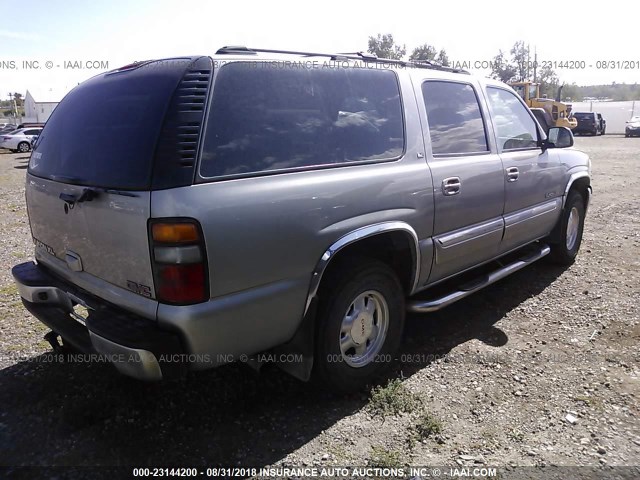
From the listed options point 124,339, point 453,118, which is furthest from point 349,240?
point 453,118

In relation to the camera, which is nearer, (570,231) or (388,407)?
(388,407)

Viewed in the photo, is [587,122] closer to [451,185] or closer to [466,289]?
[466,289]

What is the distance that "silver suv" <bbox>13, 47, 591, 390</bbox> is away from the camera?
88.4 inches

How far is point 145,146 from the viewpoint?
229 cm

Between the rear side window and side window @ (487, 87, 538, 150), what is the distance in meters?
1.38

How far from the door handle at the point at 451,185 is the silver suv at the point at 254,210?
2 centimetres

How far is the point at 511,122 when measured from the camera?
14.6 feet

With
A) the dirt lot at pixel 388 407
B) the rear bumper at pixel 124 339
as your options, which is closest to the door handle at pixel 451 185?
the dirt lot at pixel 388 407

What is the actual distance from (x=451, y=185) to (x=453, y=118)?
0.61 metres

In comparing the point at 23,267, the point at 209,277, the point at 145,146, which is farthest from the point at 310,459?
the point at 23,267

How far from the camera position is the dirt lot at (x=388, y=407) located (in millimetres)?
2613

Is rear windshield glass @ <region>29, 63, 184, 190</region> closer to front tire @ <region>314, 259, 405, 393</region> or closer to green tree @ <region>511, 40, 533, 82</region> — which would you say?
front tire @ <region>314, 259, 405, 393</region>

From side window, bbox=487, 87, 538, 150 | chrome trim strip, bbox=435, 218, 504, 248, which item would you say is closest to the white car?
side window, bbox=487, 87, 538, 150

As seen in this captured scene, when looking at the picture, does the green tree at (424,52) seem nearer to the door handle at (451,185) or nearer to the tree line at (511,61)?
the tree line at (511,61)
